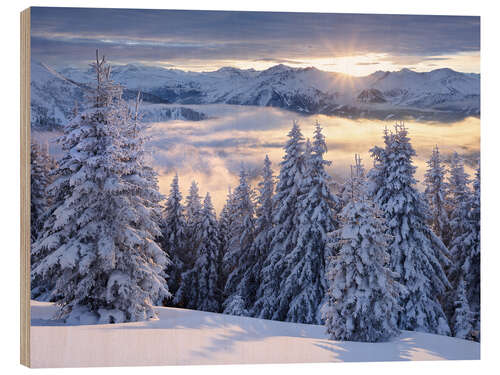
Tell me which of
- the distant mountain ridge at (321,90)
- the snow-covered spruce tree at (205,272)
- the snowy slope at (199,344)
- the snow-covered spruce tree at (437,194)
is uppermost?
the distant mountain ridge at (321,90)

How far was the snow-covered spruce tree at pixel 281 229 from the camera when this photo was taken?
16250 mm

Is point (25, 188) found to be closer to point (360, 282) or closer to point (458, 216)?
point (360, 282)

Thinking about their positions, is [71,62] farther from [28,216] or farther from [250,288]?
[250,288]

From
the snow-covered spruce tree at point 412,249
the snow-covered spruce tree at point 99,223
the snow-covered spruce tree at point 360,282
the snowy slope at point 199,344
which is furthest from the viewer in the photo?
the snow-covered spruce tree at point 412,249

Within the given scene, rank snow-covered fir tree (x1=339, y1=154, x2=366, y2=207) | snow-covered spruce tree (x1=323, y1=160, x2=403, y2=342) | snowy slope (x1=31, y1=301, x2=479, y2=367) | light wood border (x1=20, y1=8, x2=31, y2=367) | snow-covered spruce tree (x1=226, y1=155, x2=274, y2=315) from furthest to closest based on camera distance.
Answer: snow-covered spruce tree (x1=226, y1=155, x2=274, y2=315), snow-covered fir tree (x1=339, y1=154, x2=366, y2=207), snow-covered spruce tree (x1=323, y1=160, x2=403, y2=342), snowy slope (x1=31, y1=301, x2=479, y2=367), light wood border (x1=20, y1=8, x2=31, y2=367)

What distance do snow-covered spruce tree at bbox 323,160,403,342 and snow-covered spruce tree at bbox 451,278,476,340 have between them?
7.32ft

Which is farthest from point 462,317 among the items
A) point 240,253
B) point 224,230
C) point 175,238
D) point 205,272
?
point 175,238

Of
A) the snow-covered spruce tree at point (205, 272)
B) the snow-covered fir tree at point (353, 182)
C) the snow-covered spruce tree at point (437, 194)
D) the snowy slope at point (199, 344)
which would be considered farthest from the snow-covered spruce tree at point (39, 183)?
the snow-covered spruce tree at point (437, 194)

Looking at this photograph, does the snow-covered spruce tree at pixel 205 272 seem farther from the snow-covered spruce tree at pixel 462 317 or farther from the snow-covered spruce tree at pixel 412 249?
the snow-covered spruce tree at pixel 462 317

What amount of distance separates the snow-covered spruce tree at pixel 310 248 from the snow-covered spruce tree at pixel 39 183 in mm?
6087

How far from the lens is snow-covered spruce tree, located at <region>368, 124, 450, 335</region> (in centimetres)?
1758

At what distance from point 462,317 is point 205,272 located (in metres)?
6.44

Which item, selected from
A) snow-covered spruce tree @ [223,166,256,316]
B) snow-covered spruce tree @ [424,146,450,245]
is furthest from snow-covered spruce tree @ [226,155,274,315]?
snow-covered spruce tree @ [424,146,450,245]

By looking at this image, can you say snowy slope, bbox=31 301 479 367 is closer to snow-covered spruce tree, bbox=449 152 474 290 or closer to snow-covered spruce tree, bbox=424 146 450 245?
snow-covered spruce tree, bbox=449 152 474 290
